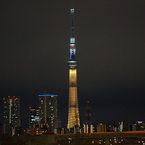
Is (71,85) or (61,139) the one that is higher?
(71,85)

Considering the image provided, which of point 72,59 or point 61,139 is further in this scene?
point 72,59

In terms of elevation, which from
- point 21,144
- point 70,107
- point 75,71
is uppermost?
point 75,71

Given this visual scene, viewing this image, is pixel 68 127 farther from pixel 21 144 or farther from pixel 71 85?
pixel 21 144

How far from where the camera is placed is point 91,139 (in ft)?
237

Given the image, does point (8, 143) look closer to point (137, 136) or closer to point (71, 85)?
point (137, 136)

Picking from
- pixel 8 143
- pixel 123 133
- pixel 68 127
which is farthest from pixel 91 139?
pixel 8 143

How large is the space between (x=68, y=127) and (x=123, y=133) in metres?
11.1

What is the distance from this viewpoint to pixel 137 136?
70.9 meters

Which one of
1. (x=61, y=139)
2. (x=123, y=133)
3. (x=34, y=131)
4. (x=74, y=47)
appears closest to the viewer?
(x=34, y=131)

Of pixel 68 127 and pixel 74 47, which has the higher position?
pixel 74 47

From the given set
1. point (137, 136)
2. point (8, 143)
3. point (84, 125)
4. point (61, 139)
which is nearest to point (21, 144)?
point (8, 143)

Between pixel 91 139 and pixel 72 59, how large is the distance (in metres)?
16.1

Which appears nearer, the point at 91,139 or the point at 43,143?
the point at 43,143

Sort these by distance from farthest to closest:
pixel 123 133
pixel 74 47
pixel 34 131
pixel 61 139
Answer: pixel 74 47, pixel 123 133, pixel 61 139, pixel 34 131
